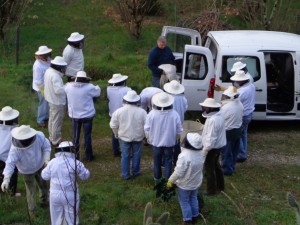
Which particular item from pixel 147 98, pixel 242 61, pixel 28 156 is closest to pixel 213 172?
pixel 147 98

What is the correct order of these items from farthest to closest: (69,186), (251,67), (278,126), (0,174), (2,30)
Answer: (2,30) → (278,126) → (251,67) → (0,174) → (69,186)

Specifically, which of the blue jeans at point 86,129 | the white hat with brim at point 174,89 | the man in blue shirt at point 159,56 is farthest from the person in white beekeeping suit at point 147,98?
the man in blue shirt at point 159,56

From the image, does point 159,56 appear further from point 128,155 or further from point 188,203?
point 188,203

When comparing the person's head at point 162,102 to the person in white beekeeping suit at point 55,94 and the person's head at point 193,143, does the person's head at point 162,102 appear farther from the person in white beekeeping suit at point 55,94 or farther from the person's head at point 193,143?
the person in white beekeeping suit at point 55,94

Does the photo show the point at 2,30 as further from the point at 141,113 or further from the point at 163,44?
the point at 141,113

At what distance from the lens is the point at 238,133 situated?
31.1ft

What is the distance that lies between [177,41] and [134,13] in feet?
20.5

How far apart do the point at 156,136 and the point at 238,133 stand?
1494 mm

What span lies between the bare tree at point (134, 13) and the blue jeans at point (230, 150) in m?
9.78

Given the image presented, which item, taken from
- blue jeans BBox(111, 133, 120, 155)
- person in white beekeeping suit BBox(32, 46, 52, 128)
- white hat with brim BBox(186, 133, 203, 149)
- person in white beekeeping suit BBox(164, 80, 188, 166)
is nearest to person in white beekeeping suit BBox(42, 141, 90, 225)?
white hat with brim BBox(186, 133, 203, 149)

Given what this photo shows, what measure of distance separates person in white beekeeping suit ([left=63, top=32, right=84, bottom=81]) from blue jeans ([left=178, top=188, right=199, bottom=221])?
481 cm

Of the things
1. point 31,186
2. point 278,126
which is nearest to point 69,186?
point 31,186

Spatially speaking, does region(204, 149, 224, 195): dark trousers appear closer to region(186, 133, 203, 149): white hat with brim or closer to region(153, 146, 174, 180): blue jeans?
region(153, 146, 174, 180): blue jeans

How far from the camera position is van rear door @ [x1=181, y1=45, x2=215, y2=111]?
37.2 feet
